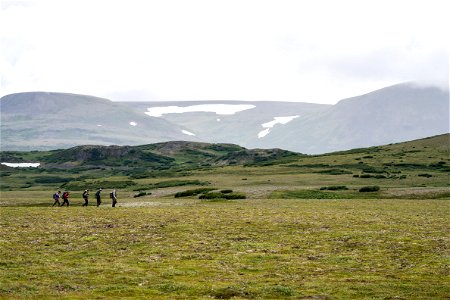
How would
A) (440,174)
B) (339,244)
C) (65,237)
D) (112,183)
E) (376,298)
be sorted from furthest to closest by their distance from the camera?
(112,183), (440,174), (65,237), (339,244), (376,298)

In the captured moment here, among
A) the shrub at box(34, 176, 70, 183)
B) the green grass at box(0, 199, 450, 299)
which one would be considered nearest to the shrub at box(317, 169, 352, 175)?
the shrub at box(34, 176, 70, 183)

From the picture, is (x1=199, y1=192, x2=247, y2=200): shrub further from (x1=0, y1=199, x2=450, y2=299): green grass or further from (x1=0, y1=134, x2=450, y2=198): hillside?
(x1=0, y1=199, x2=450, y2=299): green grass

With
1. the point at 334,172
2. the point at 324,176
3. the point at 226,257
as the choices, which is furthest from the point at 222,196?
the point at 334,172

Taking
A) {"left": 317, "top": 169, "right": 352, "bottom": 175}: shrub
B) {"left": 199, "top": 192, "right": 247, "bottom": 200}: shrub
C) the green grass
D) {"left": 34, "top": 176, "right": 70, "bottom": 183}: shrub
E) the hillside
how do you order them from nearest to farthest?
the green grass
{"left": 199, "top": 192, "right": 247, "bottom": 200}: shrub
the hillside
{"left": 317, "top": 169, "right": 352, "bottom": 175}: shrub
{"left": 34, "top": 176, "right": 70, "bottom": 183}: shrub

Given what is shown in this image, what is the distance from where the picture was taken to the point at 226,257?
1133 inches

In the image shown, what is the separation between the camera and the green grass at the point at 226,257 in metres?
21.5

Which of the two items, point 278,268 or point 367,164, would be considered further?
point 367,164

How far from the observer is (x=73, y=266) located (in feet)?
87.0

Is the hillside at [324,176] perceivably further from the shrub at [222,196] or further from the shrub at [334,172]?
the shrub at [222,196]

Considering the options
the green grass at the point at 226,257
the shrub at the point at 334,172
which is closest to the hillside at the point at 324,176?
the shrub at the point at 334,172

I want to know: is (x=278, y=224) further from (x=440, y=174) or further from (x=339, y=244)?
(x=440, y=174)

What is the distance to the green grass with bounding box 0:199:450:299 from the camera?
70.6ft

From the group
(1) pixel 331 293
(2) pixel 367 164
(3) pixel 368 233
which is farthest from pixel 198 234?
(2) pixel 367 164

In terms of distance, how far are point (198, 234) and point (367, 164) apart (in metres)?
112
